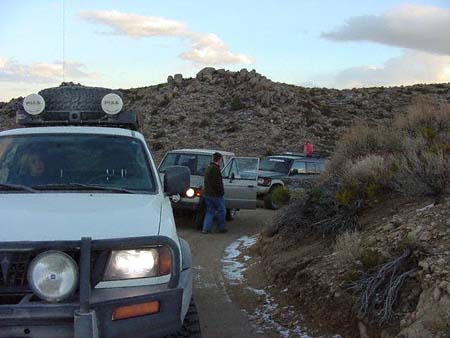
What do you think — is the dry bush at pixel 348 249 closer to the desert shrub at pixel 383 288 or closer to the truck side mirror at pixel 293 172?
the desert shrub at pixel 383 288

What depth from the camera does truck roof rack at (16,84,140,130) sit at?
6.75m

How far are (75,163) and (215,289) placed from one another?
3290 millimetres

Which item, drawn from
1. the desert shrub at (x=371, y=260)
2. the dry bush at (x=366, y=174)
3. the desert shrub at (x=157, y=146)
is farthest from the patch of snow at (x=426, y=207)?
the desert shrub at (x=157, y=146)

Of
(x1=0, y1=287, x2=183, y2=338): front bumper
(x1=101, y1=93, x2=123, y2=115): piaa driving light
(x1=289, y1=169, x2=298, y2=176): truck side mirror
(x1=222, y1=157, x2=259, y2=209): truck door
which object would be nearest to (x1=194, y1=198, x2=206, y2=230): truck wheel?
(x1=222, y1=157, x2=259, y2=209): truck door

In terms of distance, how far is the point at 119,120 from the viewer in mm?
6844

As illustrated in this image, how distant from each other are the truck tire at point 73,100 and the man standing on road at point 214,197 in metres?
5.16

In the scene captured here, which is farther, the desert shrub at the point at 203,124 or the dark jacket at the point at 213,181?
the desert shrub at the point at 203,124

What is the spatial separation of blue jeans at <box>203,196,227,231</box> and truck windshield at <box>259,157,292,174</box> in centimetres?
614

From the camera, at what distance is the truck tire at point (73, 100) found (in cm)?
718

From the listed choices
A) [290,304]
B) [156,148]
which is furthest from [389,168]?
[156,148]

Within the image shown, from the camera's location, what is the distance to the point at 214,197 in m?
12.5

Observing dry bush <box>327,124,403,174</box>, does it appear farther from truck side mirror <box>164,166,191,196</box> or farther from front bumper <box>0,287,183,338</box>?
front bumper <box>0,287,183,338</box>

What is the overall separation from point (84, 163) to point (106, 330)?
1.97m

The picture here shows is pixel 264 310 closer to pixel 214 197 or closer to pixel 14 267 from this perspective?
pixel 14 267
